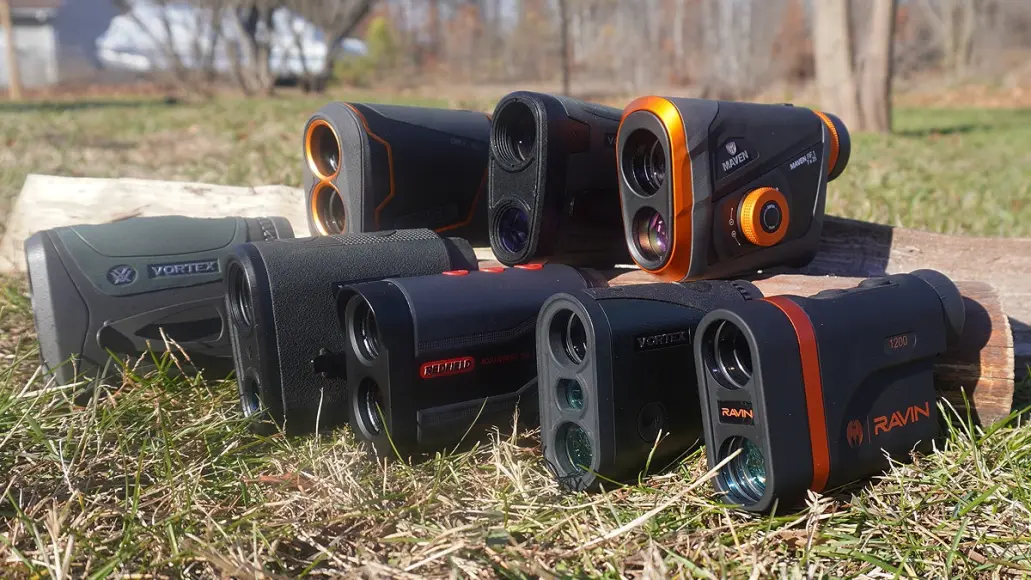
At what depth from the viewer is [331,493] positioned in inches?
71.9

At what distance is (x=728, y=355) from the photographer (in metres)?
1.65

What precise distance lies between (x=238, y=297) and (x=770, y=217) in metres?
1.36

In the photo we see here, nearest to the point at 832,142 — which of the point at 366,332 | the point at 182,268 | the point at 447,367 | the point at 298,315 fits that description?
the point at 447,367

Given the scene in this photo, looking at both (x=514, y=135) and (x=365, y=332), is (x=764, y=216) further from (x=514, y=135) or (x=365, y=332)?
(x=365, y=332)

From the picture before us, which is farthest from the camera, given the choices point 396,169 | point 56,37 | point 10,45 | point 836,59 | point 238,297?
point 56,37

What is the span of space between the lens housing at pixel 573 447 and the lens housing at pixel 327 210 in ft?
4.21

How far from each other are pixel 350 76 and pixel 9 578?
25.9m

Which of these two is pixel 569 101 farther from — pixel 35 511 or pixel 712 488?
pixel 35 511

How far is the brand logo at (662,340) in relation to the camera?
173 centimetres

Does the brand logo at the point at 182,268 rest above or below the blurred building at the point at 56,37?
below

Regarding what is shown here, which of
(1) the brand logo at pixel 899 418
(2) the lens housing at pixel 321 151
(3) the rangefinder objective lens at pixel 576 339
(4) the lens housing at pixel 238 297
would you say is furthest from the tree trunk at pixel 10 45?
(1) the brand logo at pixel 899 418

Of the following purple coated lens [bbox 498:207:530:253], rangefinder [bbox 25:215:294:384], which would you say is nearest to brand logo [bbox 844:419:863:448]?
purple coated lens [bbox 498:207:530:253]

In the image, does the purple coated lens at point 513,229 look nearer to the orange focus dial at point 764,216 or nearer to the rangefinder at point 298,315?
the rangefinder at point 298,315

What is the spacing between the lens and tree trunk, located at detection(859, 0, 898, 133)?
971cm
